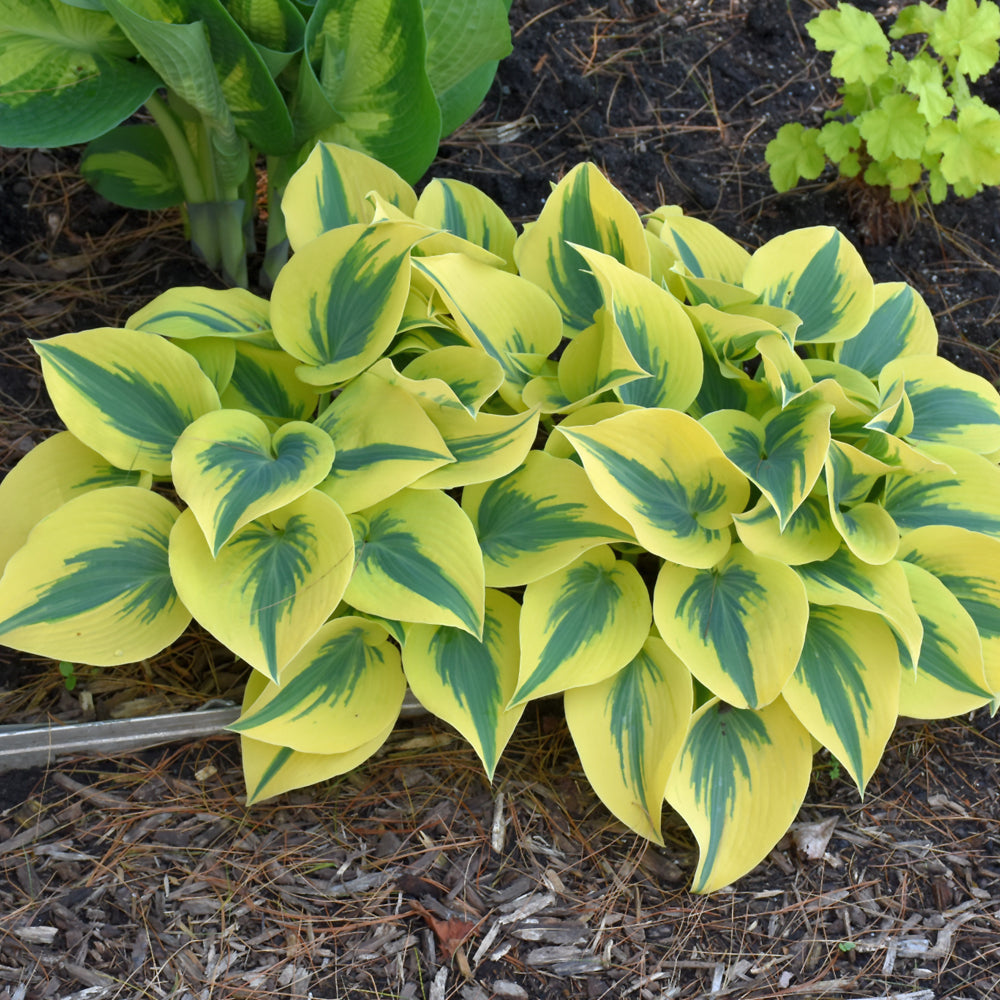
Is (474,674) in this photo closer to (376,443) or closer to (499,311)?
(376,443)

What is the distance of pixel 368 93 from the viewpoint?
4.91ft

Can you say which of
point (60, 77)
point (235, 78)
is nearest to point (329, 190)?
point (235, 78)

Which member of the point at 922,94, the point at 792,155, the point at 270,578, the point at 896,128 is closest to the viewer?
the point at 270,578

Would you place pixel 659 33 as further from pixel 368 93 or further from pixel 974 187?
pixel 368 93

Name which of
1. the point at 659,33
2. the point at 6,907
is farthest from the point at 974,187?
the point at 6,907

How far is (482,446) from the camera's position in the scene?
4.12ft

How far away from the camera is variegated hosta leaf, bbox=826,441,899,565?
124 centimetres

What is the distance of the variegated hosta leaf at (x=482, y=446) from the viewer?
4.01ft

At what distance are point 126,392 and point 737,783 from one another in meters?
0.98

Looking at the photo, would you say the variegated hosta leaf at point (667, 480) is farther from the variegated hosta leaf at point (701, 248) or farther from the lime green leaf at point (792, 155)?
the lime green leaf at point (792, 155)

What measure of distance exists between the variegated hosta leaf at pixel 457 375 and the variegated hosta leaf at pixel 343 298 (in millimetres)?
65

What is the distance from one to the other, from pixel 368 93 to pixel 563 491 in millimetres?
741

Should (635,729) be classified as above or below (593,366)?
below

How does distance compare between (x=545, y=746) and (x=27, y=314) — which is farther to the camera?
(x=27, y=314)
